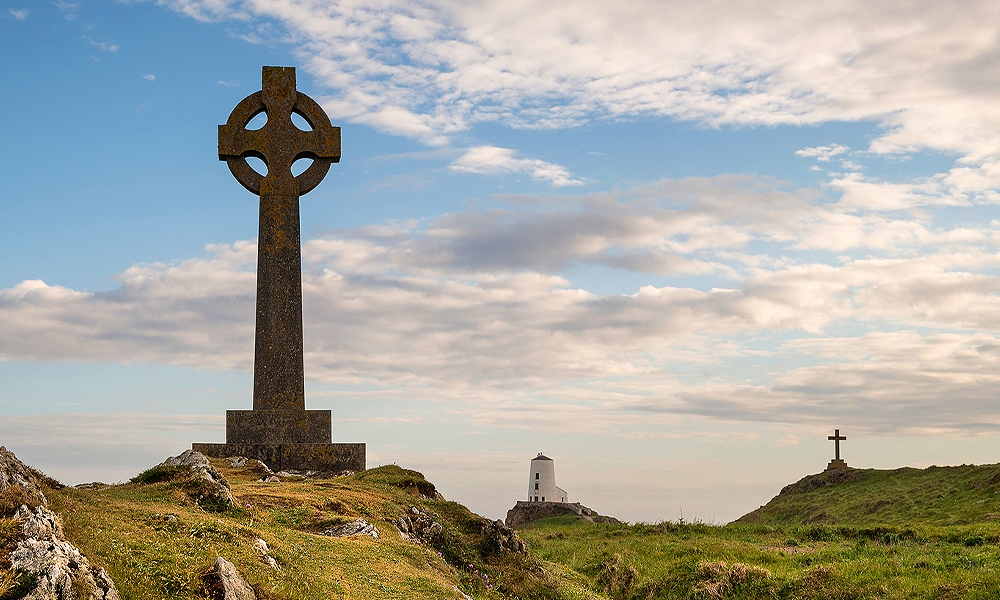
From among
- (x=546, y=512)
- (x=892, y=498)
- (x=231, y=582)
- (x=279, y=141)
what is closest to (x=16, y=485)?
(x=231, y=582)

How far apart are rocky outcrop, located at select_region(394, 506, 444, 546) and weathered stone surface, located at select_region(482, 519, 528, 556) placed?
0.90 metres

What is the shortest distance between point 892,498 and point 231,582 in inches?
1263

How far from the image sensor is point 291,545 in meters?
12.1

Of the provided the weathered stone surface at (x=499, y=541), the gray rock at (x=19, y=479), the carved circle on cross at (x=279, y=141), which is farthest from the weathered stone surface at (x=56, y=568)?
the carved circle on cross at (x=279, y=141)

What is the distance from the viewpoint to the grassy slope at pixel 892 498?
30.7 meters

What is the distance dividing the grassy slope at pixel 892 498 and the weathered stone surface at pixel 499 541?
17.3 m

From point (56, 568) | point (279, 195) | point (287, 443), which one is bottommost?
point (56, 568)

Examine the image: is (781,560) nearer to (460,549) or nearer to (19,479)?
(460,549)

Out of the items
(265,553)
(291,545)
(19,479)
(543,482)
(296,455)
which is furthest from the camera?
(543,482)

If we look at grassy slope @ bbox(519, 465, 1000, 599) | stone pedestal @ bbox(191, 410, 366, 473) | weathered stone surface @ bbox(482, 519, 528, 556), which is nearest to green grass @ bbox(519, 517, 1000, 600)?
grassy slope @ bbox(519, 465, 1000, 599)

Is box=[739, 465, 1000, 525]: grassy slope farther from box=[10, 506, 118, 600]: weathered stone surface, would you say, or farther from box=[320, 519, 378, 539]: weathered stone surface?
box=[10, 506, 118, 600]: weathered stone surface

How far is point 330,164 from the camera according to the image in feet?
83.3

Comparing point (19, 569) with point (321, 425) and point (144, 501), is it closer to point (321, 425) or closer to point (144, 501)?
Result: point (144, 501)

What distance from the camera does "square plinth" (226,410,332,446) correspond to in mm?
23453
